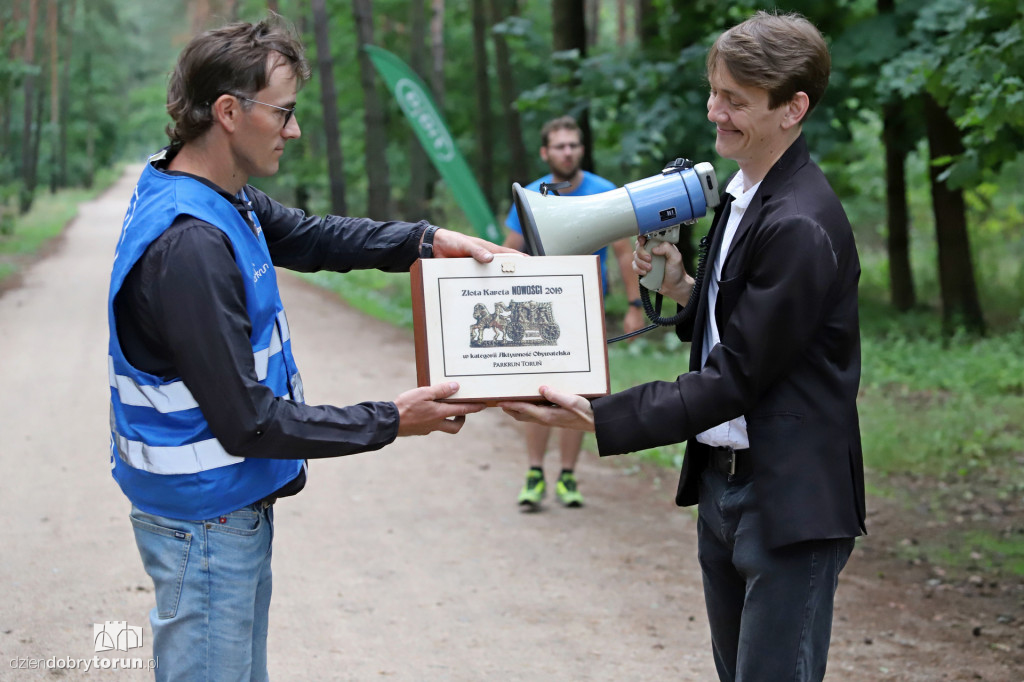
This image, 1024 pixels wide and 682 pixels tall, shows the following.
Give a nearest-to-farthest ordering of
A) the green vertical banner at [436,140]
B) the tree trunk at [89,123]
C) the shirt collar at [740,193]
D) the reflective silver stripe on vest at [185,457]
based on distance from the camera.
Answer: the reflective silver stripe on vest at [185,457] < the shirt collar at [740,193] < the green vertical banner at [436,140] < the tree trunk at [89,123]

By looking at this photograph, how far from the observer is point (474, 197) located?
12789mm

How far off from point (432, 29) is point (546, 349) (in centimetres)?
2418

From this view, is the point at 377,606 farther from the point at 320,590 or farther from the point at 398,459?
the point at 398,459

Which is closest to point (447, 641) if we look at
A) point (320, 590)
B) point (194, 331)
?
point (320, 590)

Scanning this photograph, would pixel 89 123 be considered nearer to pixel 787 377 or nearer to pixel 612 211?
pixel 612 211

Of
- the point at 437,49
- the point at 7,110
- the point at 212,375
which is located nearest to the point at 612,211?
the point at 212,375

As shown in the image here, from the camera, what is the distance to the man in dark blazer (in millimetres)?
2336

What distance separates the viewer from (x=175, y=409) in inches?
91.7

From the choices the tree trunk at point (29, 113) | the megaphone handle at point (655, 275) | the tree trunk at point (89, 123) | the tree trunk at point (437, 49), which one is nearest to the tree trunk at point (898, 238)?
the megaphone handle at point (655, 275)

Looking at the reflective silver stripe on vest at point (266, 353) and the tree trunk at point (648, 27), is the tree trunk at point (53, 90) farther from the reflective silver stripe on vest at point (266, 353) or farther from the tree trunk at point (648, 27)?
the reflective silver stripe on vest at point (266, 353)

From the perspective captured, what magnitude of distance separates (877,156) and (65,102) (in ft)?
122

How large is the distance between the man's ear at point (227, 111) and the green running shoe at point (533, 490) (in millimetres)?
4475

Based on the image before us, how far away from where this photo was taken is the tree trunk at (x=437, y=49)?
24781mm

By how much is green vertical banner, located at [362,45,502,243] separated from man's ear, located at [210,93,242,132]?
1023 cm
